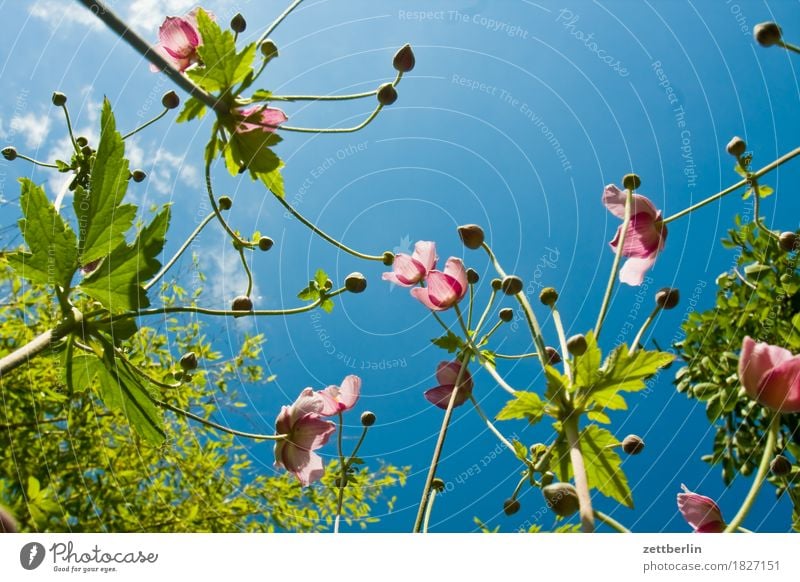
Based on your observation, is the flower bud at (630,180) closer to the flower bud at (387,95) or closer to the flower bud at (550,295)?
the flower bud at (550,295)

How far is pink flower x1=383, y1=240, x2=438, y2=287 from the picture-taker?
773 mm

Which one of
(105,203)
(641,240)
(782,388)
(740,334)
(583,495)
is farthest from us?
(740,334)

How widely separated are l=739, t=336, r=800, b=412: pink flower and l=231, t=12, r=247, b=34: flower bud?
2.28ft

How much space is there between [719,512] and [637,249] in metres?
0.29

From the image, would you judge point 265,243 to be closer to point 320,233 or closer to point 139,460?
point 320,233

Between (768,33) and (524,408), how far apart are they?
468mm

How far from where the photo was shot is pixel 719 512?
0.55 metres

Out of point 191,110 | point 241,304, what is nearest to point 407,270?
point 241,304

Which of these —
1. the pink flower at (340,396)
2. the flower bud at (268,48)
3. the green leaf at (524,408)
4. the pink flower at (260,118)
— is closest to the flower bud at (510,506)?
the green leaf at (524,408)

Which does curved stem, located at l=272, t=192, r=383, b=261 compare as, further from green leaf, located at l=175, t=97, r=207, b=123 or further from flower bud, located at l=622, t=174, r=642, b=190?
flower bud, located at l=622, t=174, r=642, b=190

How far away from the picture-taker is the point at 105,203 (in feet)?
1.91

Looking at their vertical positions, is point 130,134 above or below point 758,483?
above
